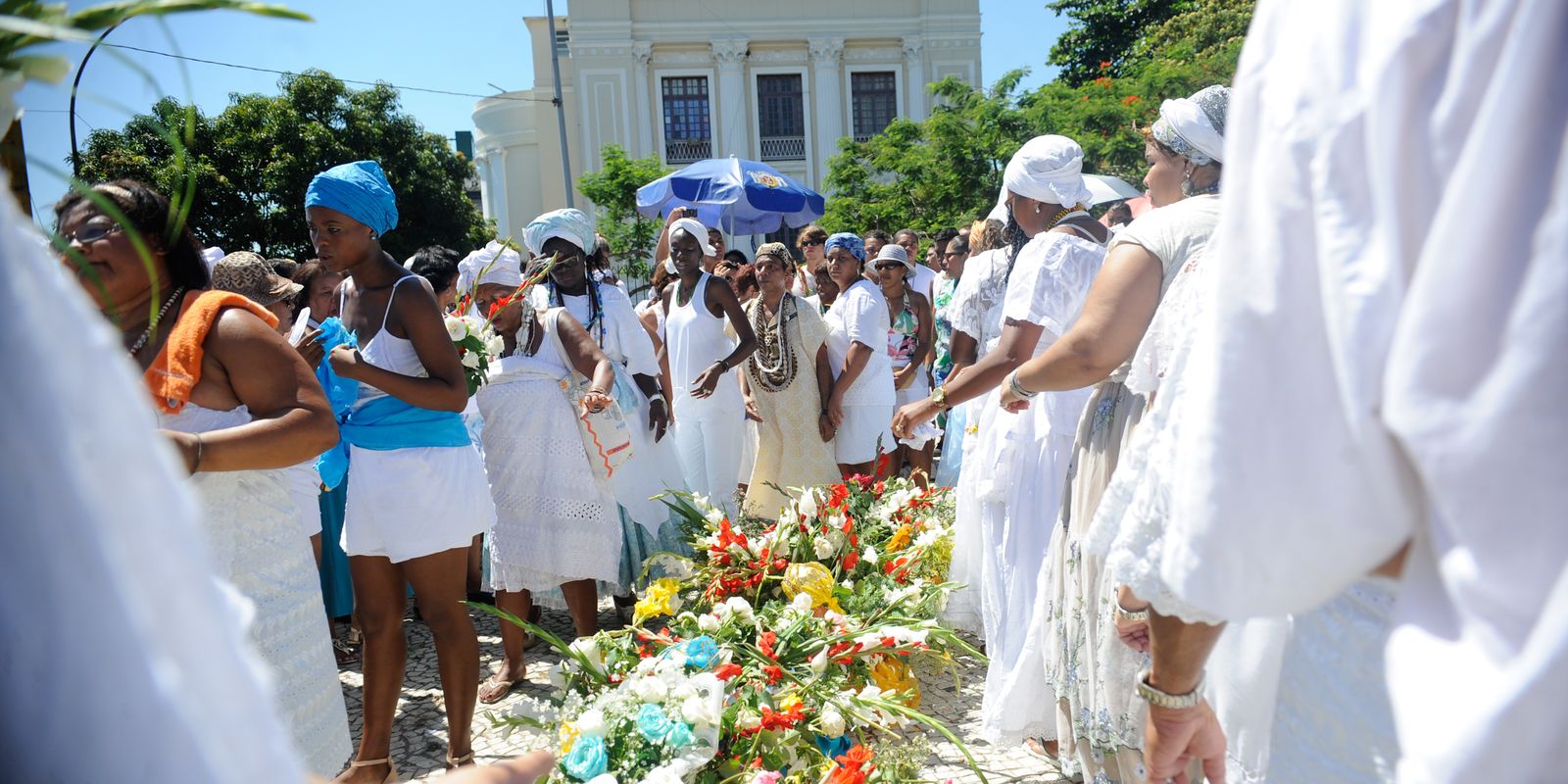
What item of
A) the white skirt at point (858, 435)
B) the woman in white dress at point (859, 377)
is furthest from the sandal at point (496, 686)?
the white skirt at point (858, 435)

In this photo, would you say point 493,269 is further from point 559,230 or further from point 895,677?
point 895,677

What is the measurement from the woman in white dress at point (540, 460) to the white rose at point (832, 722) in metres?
2.25

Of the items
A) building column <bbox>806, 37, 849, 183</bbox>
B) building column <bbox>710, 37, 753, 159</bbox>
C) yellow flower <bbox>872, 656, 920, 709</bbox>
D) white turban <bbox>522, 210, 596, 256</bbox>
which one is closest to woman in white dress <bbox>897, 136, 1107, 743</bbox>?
yellow flower <bbox>872, 656, 920, 709</bbox>

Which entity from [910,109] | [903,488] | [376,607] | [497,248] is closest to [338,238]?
[376,607]

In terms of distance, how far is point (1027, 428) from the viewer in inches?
148

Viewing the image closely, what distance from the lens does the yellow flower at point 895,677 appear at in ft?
12.4

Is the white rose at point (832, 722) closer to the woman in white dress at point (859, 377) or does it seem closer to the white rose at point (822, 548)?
the white rose at point (822, 548)

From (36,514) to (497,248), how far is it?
16.2 ft

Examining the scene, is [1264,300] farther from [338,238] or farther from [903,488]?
[903,488]

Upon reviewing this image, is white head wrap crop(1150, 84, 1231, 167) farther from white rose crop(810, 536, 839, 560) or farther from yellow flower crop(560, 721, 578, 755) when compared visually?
yellow flower crop(560, 721, 578, 755)

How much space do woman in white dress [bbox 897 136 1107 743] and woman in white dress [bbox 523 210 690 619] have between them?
212 cm

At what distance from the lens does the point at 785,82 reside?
36156 mm

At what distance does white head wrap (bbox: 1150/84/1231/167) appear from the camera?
2938mm

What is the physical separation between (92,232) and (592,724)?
1.69 m
